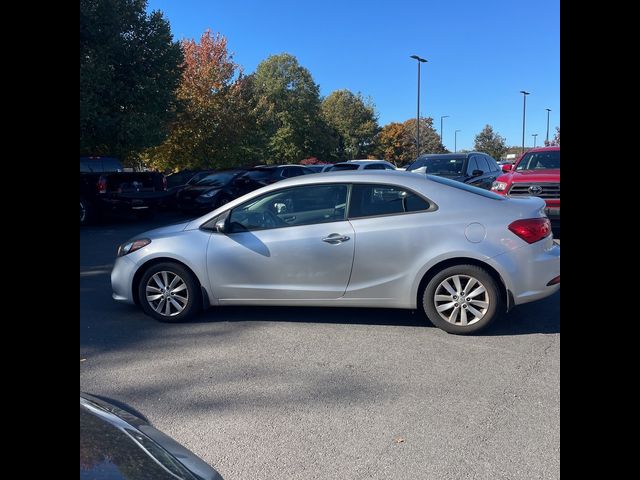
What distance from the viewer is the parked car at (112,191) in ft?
50.4

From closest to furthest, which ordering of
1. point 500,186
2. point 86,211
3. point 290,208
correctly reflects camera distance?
1. point 290,208
2. point 500,186
3. point 86,211

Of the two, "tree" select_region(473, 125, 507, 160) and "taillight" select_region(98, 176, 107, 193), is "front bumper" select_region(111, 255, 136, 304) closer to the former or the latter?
"taillight" select_region(98, 176, 107, 193)

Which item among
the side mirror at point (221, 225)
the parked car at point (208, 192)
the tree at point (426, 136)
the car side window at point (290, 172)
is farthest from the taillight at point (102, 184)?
the tree at point (426, 136)

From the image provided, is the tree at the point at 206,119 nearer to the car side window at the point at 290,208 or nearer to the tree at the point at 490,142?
the car side window at the point at 290,208

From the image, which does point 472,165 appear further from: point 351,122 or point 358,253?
point 351,122

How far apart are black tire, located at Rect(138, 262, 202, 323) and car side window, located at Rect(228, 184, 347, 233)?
0.68 m

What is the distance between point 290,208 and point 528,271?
2415 mm

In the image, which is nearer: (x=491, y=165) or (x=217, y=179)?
(x=491, y=165)

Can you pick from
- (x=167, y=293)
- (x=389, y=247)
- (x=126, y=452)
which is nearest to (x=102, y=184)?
(x=167, y=293)

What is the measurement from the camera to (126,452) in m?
2.17

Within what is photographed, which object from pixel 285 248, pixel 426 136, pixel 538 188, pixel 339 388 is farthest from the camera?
pixel 426 136

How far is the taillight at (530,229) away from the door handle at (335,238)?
5.17 ft

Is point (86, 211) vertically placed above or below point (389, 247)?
above

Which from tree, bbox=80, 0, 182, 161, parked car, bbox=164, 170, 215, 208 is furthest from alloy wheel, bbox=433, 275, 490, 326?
tree, bbox=80, 0, 182, 161
